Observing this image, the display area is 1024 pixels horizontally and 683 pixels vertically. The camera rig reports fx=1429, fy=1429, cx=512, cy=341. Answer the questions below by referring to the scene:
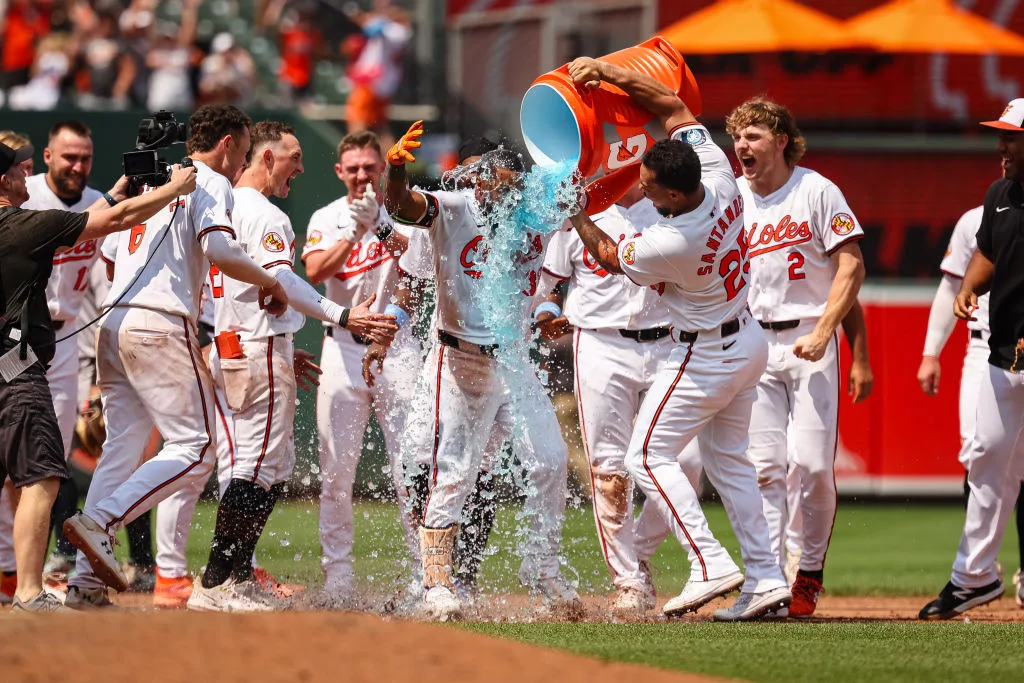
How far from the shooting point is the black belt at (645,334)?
682cm

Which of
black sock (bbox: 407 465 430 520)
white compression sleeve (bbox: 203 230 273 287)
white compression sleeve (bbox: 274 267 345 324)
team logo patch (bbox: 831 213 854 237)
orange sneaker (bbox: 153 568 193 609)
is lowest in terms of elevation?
orange sneaker (bbox: 153 568 193 609)

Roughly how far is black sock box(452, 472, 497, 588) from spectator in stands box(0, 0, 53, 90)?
10231mm

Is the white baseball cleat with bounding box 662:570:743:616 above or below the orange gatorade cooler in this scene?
below

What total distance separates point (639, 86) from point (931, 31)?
8340 mm

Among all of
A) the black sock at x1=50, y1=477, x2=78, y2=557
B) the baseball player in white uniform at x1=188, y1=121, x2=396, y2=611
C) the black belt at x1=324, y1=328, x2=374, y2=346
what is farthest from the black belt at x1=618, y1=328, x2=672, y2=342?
the black sock at x1=50, y1=477, x2=78, y2=557

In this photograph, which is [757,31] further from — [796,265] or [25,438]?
[25,438]

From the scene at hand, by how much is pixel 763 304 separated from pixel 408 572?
2194mm

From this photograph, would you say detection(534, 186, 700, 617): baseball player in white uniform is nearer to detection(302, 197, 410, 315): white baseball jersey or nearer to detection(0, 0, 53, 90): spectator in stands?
detection(302, 197, 410, 315): white baseball jersey

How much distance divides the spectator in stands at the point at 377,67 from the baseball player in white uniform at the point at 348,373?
7971 mm

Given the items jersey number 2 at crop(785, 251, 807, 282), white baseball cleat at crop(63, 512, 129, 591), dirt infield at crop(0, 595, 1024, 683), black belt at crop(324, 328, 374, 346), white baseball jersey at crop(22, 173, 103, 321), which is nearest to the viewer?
dirt infield at crop(0, 595, 1024, 683)

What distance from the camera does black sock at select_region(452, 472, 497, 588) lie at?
6738mm

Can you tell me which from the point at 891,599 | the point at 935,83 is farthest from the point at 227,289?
the point at 935,83

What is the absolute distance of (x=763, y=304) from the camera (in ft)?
23.1

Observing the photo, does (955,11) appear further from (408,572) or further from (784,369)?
(408,572)
